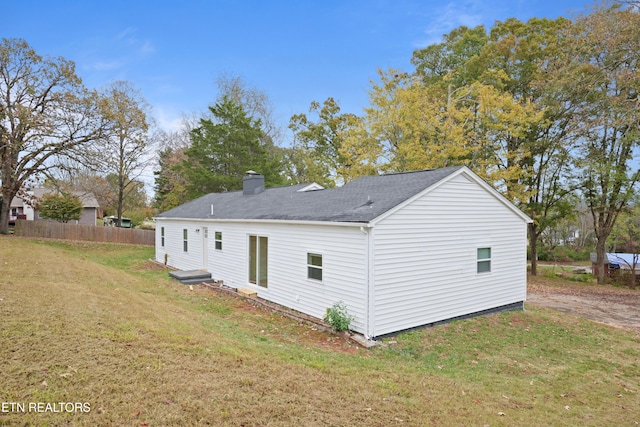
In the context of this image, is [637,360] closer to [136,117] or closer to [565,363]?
[565,363]

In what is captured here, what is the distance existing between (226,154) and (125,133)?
7602 millimetres

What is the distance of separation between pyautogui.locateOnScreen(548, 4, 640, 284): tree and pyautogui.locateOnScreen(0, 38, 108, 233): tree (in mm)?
25189

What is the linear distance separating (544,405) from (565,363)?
9.44 feet

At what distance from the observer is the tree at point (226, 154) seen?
2920 centimetres

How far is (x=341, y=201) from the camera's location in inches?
406

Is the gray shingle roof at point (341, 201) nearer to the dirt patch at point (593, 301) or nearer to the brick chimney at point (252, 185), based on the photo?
the brick chimney at point (252, 185)

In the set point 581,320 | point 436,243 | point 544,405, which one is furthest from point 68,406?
point 581,320

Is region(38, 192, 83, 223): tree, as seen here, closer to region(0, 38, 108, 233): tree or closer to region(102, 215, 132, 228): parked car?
region(102, 215, 132, 228): parked car

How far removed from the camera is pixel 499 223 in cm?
1059

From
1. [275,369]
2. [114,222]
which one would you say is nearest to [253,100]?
[114,222]

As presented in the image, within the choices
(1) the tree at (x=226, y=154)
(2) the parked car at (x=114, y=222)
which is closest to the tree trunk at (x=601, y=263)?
(1) the tree at (x=226, y=154)

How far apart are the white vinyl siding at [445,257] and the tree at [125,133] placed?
72.6 feet

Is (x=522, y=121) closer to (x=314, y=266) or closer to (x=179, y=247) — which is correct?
→ (x=314, y=266)

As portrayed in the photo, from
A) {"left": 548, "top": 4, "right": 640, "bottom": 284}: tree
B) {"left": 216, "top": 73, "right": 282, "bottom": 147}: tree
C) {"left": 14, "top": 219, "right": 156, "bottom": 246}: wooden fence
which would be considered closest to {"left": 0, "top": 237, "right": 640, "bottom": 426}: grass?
{"left": 548, "top": 4, "right": 640, "bottom": 284}: tree
